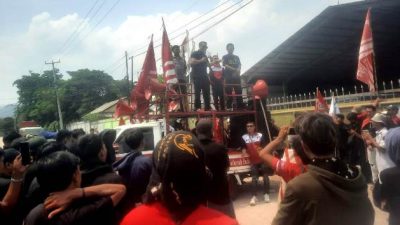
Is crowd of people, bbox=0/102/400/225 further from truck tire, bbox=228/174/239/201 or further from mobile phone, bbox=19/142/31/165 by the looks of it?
truck tire, bbox=228/174/239/201

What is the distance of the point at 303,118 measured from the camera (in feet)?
7.12

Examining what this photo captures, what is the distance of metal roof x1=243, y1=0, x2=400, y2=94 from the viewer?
41.2 feet

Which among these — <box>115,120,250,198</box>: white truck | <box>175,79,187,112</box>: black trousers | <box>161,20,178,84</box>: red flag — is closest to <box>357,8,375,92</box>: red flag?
<box>115,120,250,198</box>: white truck

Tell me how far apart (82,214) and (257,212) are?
5.83 m

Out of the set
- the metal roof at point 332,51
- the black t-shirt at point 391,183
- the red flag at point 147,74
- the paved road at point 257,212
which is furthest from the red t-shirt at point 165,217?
the metal roof at point 332,51

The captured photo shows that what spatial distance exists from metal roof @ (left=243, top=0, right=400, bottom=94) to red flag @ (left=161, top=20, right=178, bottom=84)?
5.79 metres

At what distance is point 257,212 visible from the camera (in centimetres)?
733

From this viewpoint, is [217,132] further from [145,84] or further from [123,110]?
[123,110]

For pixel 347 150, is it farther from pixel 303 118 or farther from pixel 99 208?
pixel 99 208

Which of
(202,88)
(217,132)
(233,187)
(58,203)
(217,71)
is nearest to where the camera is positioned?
(58,203)

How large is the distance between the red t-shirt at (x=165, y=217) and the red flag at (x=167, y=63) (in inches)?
289

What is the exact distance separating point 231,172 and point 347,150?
2788mm

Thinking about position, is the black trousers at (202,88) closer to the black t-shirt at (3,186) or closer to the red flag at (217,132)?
the red flag at (217,132)

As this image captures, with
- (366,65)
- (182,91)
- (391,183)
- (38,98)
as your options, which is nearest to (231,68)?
(182,91)
